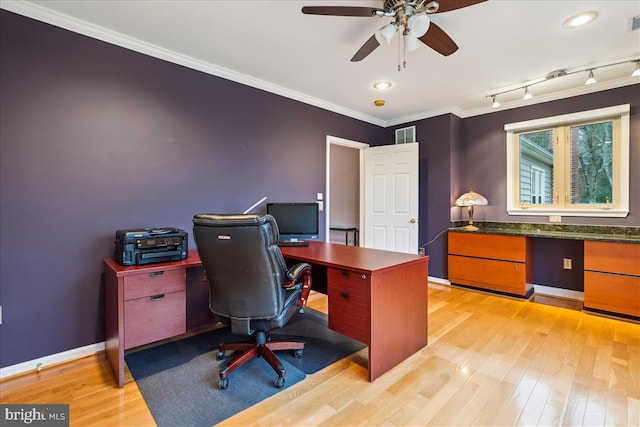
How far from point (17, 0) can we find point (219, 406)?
2891 mm

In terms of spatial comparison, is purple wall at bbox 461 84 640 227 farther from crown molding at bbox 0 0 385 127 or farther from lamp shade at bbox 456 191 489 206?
crown molding at bbox 0 0 385 127

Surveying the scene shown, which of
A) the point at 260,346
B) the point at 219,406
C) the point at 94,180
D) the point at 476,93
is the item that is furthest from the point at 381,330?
the point at 476,93

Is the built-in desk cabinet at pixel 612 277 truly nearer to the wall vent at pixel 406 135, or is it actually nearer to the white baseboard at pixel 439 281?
the white baseboard at pixel 439 281

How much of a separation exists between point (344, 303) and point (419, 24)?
1.84 meters

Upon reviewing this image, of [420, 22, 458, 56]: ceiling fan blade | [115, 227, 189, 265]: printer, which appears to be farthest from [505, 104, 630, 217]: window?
[115, 227, 189, 265]: printer

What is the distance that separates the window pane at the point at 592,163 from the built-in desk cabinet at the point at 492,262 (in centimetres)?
85

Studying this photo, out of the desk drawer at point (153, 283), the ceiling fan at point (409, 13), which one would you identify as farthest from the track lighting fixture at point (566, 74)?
the desk drawer at point (153, 283)

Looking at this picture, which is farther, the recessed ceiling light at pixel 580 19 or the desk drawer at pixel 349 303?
the recessed ceiling light at pixel 580 19

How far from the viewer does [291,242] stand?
9.34 feet

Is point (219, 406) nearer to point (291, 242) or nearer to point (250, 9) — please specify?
point (291, 242)

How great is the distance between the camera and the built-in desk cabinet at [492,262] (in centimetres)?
343

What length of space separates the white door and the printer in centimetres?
298

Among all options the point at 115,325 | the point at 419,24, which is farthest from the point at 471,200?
the point at 115,325

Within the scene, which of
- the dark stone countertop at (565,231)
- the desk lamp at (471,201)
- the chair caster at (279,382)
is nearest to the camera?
the chair caster at (279,382)
